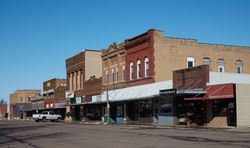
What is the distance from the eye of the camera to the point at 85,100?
217ft

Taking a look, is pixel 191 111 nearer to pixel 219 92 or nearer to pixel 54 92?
pixel 219 92

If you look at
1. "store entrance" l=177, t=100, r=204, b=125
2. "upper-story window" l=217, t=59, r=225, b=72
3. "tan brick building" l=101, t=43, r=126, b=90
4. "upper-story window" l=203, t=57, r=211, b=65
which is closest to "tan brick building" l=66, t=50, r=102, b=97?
"tan brick building" l=101, t=43, r=126, b=90

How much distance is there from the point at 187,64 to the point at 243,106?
16266 mm

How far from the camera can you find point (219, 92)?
120 feet

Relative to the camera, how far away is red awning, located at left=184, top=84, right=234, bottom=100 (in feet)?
117

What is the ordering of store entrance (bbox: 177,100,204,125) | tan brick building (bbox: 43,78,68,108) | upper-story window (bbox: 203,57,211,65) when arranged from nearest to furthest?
1. store entrance (bbox: 177,100,204,125)
2. upper-story window (bbox: 203,57,211,65)
3. tan brick building (bbox: 43,78,68,108)

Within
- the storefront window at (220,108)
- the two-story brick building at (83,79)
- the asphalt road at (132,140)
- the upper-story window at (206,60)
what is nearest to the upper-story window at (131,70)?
the upper-story window at (206,60)

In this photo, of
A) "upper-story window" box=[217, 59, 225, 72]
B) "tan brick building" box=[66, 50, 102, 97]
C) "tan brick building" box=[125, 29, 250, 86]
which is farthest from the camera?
"tan brick building" box=[66, 50, 102, 97]

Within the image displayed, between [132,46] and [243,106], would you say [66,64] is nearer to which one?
[132,46]

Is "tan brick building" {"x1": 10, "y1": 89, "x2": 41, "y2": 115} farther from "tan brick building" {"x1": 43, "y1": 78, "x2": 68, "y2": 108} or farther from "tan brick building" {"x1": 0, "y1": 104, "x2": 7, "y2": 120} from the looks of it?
"tan brick building" {"x1": 43, "y1": 78, "x2": 68, "y2": 108}

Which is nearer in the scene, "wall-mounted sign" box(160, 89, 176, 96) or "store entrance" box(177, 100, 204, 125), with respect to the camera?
"wall-mounted sign" box(160, 89, 176, 96)

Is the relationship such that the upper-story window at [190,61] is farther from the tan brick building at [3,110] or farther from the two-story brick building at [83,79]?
the tan brick building at [3,110]

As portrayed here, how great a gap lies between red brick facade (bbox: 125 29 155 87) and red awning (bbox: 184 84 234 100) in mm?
11248

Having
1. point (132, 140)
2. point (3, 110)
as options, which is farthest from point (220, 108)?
point (3, 110)
